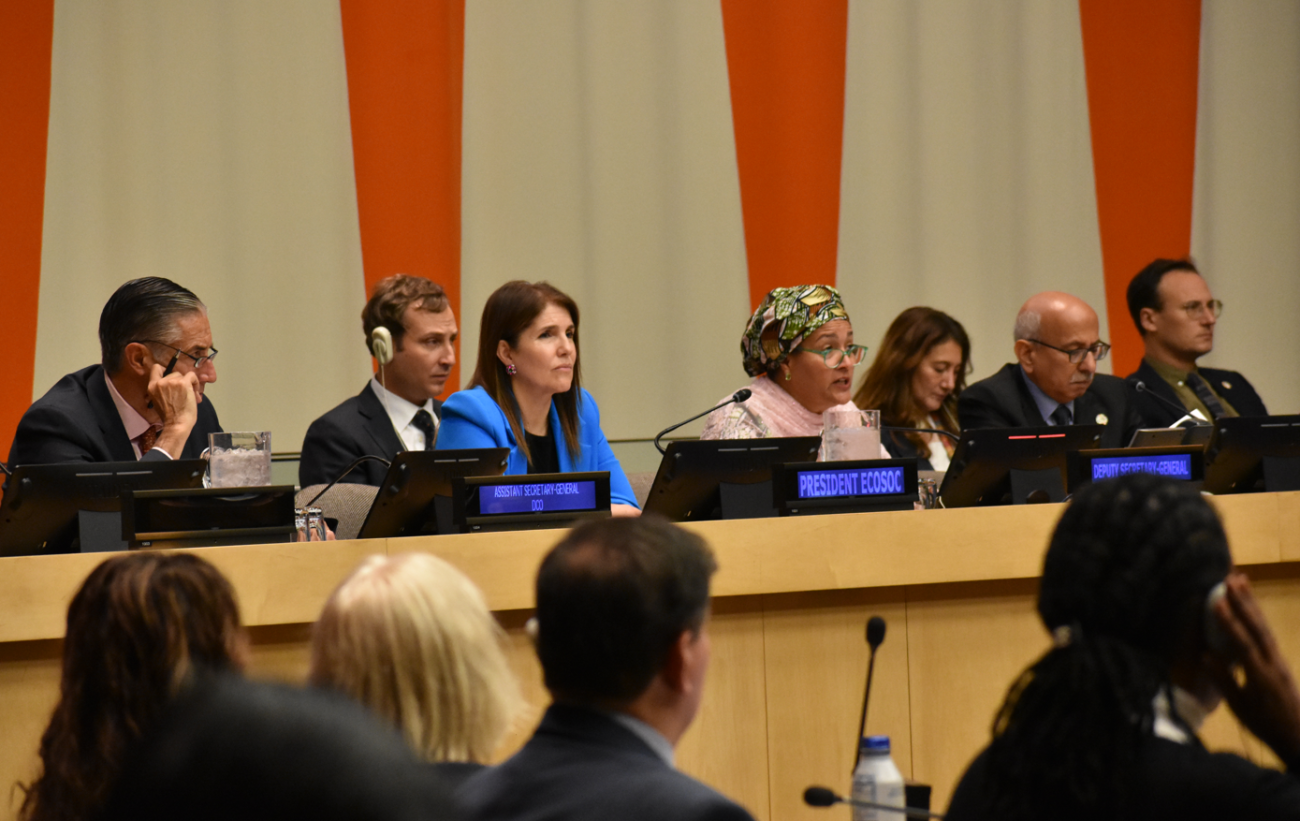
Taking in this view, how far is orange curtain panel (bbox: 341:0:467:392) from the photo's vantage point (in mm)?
4594

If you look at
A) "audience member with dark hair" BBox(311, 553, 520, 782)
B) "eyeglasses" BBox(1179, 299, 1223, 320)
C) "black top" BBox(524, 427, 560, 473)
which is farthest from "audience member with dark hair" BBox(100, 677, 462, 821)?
"eyeglasses" BBox(1179, 299, 1223, 320)

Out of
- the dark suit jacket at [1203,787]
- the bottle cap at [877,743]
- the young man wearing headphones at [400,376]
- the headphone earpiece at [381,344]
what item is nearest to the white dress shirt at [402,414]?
the young man wearing headphones at [400,376]

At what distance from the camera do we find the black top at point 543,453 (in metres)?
3.16

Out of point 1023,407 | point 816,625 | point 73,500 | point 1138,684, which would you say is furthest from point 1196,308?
point 1138,684

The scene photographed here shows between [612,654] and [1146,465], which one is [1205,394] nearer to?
[1146,465]

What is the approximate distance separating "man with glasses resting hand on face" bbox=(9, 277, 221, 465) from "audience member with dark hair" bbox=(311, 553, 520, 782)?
5.36ft

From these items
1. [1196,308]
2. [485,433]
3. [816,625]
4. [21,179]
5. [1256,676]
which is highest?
[21,179]

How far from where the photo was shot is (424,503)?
2.40 meters

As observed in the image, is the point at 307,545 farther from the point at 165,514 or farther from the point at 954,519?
the point at 954,519

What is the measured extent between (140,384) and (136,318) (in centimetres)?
13

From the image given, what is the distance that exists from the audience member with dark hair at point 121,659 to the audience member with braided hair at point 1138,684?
0.75 m

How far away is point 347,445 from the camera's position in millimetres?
3520

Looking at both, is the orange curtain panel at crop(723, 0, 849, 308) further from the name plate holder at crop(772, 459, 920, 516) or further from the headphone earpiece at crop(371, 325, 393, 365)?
the name plate holder at crop(772, 459, 920, 516)

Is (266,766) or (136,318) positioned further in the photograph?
(136,318)
